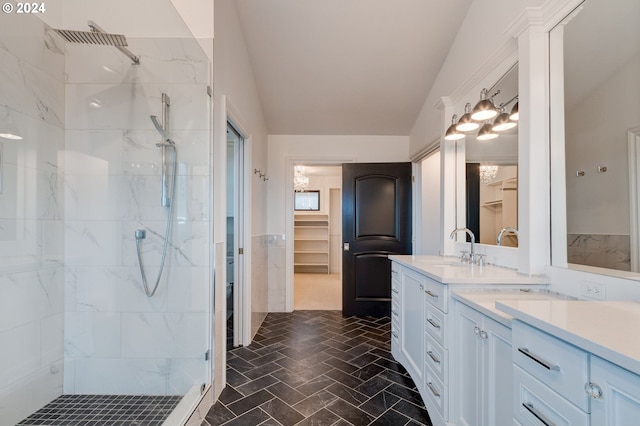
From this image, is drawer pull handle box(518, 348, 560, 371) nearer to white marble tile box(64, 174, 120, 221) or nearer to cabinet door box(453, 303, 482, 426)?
cabinet door box(453, 303, 482, 426)

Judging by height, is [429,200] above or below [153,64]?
below

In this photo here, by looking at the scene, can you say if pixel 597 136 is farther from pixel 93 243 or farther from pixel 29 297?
pixel 29 297

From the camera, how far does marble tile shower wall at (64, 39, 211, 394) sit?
6.50 feet

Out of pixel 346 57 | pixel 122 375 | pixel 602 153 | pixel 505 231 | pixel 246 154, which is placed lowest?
pixel 122 375

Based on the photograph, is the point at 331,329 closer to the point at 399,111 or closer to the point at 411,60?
the point at 399,111

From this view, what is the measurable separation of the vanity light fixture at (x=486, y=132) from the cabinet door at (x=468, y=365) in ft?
4.28

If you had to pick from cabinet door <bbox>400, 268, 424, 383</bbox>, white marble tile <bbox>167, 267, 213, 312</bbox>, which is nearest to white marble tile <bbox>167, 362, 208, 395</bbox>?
white marble tile <bbox>167, 267, 213, 312</bbox>

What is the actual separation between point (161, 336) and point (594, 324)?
2243 millimetres

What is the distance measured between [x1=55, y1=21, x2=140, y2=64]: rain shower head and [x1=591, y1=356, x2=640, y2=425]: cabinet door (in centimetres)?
267

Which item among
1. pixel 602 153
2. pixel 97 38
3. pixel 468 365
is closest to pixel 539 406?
pixel 468 365

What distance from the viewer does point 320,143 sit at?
4.11m

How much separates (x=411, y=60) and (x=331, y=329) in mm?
2973

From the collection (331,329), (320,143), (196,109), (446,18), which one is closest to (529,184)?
(446,18)

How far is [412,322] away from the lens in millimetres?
2246
